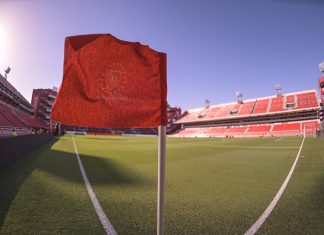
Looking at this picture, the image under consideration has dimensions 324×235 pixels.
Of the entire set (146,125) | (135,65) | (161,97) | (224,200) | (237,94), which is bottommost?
(224,200)

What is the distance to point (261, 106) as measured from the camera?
69750 mm

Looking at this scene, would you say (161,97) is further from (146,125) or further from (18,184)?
(18,184)

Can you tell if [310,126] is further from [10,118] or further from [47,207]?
[10,118]

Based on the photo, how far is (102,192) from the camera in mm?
4750

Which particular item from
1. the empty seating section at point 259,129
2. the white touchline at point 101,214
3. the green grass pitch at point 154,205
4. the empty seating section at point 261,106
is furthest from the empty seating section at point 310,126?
the white touchline at point 101,214

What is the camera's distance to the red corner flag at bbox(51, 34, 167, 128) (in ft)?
6.79

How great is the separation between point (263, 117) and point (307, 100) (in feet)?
41.7

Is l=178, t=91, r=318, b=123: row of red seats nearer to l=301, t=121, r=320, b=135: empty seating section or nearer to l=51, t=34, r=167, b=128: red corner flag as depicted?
l=301, t=121, r=320, b=135: empty seating section

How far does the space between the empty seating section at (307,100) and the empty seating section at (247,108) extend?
1445cm

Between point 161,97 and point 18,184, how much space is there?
5.29m

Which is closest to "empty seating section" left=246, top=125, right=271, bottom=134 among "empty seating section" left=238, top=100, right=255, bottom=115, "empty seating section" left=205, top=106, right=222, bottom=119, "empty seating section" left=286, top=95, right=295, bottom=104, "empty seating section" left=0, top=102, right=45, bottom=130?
"empty seating section" left=238, top=100, right=255, bottom=115

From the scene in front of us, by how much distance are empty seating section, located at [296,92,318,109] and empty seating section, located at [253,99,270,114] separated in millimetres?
9315

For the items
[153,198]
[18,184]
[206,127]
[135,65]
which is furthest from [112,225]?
[206,127]

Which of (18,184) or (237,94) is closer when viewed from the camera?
(18,184)
